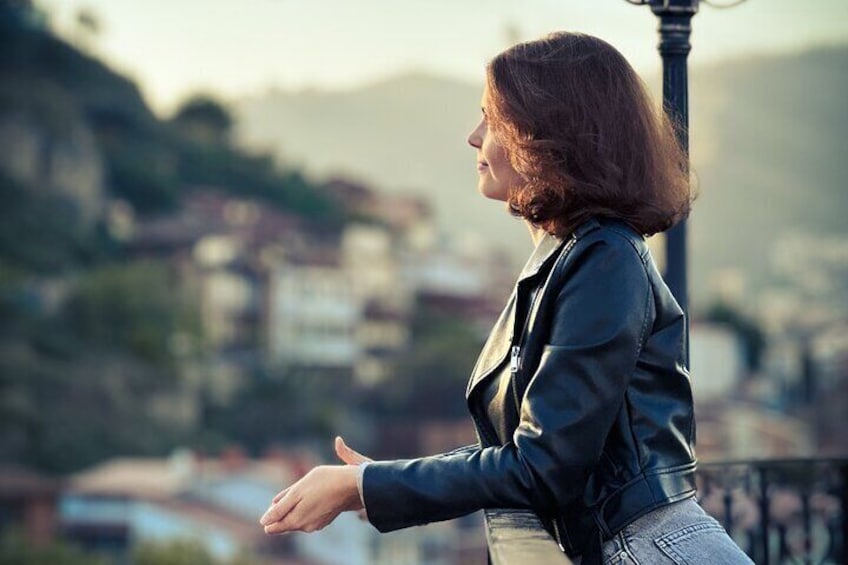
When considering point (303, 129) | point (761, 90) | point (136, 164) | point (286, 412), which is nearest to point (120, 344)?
point (286, 412)

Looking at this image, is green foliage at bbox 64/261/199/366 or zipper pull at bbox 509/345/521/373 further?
green foliage at bbox 64/261/199/366

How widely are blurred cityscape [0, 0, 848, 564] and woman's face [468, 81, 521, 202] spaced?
39.7m

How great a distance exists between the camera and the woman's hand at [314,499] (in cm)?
167

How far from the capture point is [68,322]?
181 feet

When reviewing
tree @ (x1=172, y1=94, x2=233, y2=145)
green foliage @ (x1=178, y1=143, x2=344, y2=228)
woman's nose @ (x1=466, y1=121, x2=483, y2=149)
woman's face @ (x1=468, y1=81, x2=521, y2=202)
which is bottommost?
woman's face @ (x1=468, y1=81, x2=521, y2=202)

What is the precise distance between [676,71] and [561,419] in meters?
1.25

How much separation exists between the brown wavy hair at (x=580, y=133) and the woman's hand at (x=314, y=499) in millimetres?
387

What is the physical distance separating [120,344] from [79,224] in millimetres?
8311

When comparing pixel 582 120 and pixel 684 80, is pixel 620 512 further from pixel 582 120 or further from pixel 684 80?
pixel 684 80

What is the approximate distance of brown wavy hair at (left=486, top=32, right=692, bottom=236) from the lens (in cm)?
165

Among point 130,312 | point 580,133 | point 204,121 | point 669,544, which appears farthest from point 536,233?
point 204,121

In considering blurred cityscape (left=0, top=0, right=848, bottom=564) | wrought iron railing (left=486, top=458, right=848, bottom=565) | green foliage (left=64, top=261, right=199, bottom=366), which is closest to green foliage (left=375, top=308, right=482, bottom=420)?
blurred cityscape (left=0, top=0, right=848, bottom=564)

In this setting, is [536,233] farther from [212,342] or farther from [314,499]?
[212,342]

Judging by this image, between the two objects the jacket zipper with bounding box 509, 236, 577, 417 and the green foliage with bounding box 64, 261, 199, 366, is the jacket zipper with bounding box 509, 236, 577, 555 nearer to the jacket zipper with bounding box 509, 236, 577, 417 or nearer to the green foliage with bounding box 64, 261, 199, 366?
the jacket zipper with bounding box 509, 236, 577, 417
